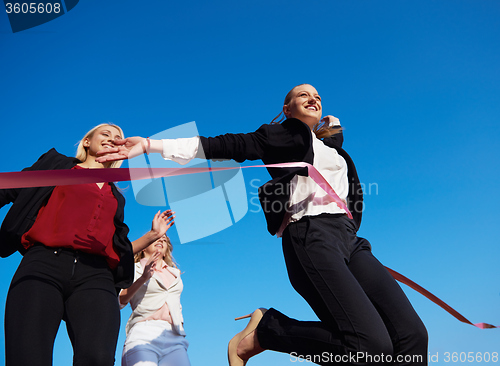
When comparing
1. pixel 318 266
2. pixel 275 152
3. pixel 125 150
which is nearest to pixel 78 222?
pixel 125 150

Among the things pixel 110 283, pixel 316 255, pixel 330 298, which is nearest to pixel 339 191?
pixel 316 255

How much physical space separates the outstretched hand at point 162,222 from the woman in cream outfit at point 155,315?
1.15m

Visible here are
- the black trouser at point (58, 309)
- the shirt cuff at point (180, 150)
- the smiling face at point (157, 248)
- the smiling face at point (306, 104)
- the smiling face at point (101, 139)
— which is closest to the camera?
the black trouser at point (58, 309)

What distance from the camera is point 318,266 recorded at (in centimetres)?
293

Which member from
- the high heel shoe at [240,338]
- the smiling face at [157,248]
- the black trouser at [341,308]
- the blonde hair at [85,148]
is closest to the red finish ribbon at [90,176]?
the black trouser at [341,308]

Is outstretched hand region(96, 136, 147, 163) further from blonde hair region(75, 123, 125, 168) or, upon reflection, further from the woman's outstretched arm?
the woman's outstretched arm

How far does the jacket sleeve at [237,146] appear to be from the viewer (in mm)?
2973

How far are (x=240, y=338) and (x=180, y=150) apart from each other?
1794mm

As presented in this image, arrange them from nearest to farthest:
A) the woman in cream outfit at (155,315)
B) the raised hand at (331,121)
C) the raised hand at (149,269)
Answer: the raised hand at (331,121), the woman in cream outfit at (155,315), the raised hand at (149,269)

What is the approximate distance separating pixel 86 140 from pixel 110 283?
156 centimetres

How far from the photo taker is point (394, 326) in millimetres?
2971

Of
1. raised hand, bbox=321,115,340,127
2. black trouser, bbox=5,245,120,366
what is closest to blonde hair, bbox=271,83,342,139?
raised hand, bbox=321,115,340,127

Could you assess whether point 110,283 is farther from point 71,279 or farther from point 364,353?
point 364,353

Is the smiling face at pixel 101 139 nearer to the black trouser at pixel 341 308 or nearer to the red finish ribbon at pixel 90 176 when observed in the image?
the red finish ribbon at pixel 90 176
